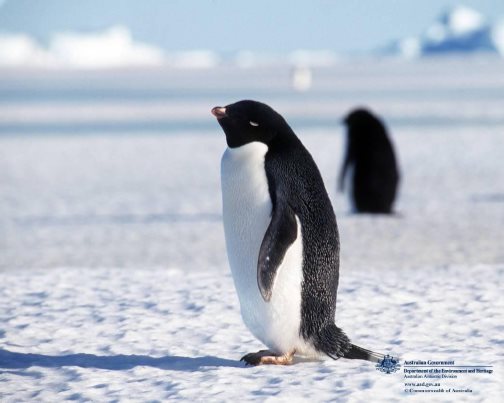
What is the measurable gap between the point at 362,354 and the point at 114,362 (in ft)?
2.59

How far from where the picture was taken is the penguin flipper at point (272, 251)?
2.60 metres

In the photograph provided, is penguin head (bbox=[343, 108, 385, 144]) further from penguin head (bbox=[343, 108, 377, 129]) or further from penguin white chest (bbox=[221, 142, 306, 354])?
penguin white chest (bbox=[221, 142, 306, 354])

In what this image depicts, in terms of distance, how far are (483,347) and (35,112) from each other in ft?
69.2

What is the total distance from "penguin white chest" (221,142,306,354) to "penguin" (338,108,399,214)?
507cm

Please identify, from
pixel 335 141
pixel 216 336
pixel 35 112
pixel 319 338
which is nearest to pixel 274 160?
pixel 319 338

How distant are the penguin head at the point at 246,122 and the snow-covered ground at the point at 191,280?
0.70 m

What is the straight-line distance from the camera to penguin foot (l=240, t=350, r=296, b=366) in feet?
9.08

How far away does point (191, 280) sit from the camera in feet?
14.5


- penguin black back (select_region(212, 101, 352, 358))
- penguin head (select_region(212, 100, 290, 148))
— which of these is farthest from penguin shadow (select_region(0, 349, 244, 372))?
penguin head (select_region(212, 100, 290, 148))

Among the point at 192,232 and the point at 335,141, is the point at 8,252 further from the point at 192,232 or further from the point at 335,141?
Answer: the point at 335,141

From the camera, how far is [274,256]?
8.52ft

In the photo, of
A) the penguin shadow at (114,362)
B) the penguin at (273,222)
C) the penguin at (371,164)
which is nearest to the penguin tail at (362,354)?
the penguin at (273,222)

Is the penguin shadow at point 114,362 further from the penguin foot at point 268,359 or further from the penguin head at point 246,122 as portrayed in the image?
the penguin head at point 246,122

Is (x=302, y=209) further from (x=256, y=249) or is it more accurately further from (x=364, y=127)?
(x=364, y=127)
